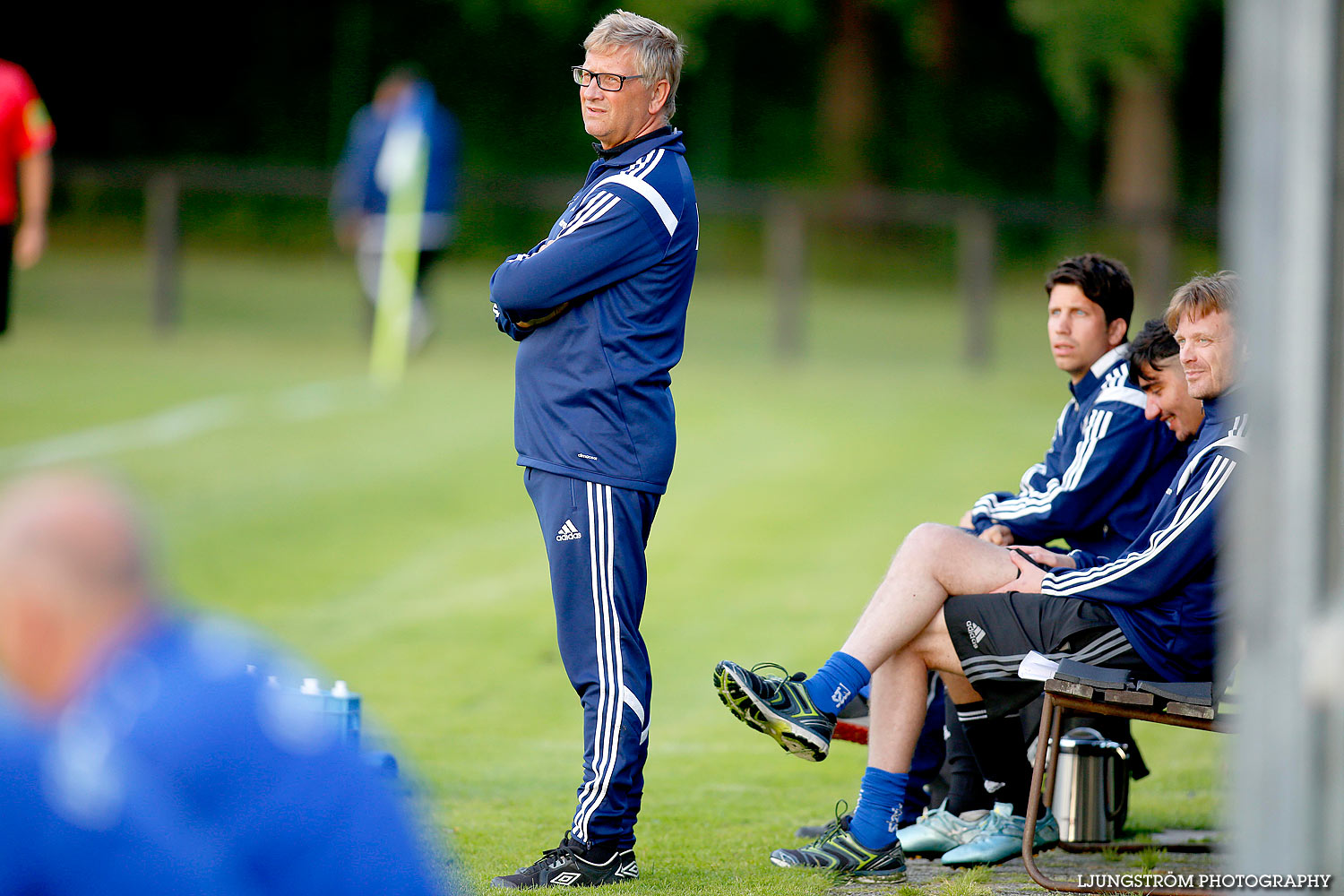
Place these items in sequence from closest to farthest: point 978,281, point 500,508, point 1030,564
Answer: point 1030,564
point 500,508
point 978,281

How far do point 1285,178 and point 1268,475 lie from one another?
353 millimetres

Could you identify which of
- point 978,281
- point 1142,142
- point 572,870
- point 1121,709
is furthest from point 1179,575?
point 1142,142

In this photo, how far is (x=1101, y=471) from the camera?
4.11m

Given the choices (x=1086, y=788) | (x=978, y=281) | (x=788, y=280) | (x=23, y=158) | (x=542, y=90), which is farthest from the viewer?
(x=542, y=90)

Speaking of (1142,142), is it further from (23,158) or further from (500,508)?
(23,158)

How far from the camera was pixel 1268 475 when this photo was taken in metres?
1.90

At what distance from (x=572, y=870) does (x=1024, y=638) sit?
1.20 m

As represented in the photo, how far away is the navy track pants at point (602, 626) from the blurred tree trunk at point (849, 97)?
23.6 m

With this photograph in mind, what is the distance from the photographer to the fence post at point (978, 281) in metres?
16.9

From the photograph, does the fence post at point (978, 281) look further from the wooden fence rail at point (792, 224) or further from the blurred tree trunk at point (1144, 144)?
the blurred tree trunk at point (1144, 144)

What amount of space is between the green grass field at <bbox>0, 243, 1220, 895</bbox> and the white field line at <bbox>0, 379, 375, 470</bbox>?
4 centimetres

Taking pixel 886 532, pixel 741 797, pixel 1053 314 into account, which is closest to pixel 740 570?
pixel 886 532

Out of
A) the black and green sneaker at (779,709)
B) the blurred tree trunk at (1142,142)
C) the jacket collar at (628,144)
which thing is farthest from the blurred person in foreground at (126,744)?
the blurred tree trunk at (1142,142)

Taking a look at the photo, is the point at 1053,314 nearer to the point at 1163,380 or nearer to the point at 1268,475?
the point at 1163,380
